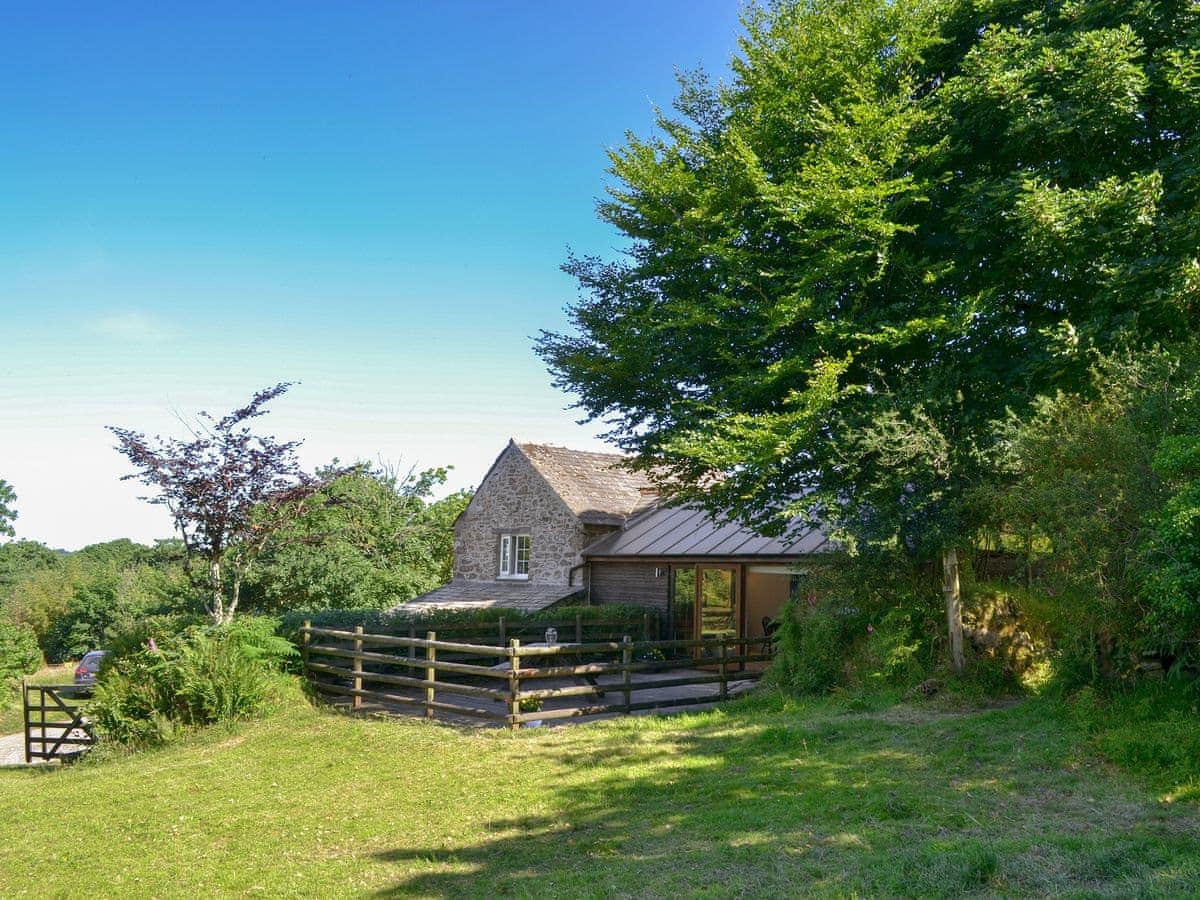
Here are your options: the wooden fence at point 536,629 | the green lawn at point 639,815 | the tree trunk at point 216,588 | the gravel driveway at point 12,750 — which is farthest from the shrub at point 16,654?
the green lawn at point 639,815

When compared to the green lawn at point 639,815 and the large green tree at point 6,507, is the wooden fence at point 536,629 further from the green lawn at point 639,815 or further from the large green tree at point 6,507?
the large green tree at point 6,507

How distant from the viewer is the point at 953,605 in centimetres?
1325

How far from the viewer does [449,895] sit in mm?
6953

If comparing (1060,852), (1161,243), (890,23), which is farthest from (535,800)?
(890,23)

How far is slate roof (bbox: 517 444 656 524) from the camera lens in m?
25.9

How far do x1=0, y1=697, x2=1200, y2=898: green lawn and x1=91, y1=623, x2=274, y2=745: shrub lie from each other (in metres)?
1.55

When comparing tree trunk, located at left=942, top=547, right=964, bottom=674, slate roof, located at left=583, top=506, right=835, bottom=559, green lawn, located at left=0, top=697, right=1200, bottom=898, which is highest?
slate roof, located at left=583, top=506, right=835, bottom=559

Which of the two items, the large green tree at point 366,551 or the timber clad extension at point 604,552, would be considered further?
the large green tree at point 366,551

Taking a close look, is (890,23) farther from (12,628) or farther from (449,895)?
(12,628)

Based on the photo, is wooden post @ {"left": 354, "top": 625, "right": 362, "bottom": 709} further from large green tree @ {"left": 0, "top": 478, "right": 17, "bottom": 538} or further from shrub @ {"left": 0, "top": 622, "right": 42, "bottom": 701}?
large green tree @ {"left": 0, "top": 478, "right": 17, "bottom": 538}

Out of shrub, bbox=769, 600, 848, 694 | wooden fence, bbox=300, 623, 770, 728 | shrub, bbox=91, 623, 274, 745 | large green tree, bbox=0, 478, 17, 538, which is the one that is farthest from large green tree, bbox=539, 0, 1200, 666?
large green tree, bbox=0, 478, 17, 538

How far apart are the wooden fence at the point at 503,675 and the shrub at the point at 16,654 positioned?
21.6 meters

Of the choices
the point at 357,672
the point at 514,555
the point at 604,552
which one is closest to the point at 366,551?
the point at 514,555

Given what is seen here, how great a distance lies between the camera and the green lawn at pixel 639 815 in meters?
6.57
